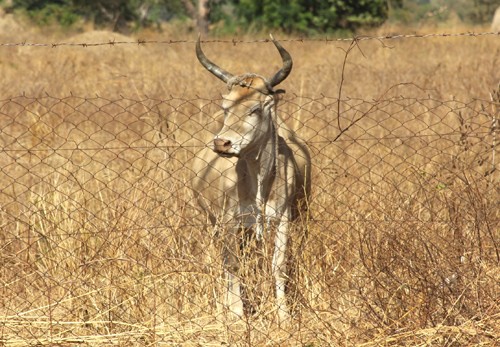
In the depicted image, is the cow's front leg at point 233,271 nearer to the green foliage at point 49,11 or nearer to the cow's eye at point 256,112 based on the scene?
the cow's eye at point 256,112

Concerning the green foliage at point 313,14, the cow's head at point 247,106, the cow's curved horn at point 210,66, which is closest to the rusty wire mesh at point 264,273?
the cow's head at point 247,106

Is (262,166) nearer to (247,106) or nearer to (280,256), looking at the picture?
(247,106)

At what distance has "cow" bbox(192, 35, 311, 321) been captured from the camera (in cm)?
571

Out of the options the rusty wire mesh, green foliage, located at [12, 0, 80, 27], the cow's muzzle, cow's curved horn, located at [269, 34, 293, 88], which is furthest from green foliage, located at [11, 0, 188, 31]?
the cow's muzzle

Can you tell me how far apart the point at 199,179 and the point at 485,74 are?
5995mm

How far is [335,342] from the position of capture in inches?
187

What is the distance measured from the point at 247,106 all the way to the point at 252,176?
Answer: 601 millimetres

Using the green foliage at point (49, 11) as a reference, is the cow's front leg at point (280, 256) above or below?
below

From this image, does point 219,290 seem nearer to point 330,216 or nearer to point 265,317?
point 265,317

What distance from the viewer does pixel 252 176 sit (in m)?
6.11

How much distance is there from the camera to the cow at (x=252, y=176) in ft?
18.7

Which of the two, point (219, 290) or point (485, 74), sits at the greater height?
point (485, 74)

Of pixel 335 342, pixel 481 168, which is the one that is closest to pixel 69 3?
pixel 481 168

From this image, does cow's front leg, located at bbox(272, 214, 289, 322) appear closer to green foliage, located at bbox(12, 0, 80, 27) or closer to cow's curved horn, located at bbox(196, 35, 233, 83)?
cow's curved horn, located at bbox(196, 35, 233, 83)
